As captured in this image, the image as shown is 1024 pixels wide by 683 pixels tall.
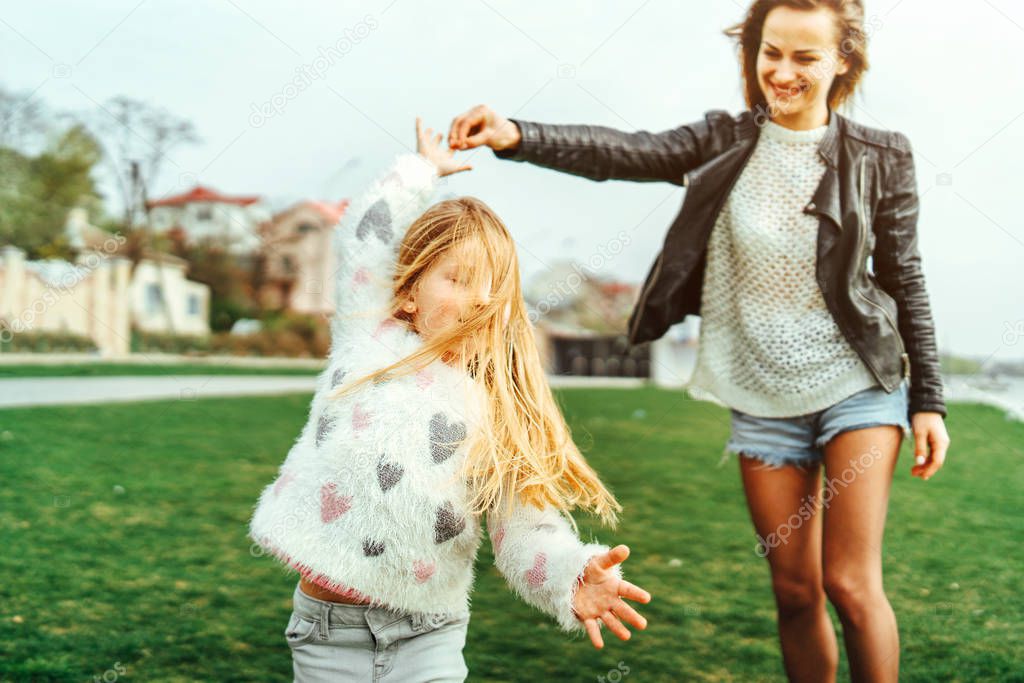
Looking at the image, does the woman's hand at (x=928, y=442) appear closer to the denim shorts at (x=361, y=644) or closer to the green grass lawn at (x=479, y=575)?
the green grass lawn at (x=479, y=575)

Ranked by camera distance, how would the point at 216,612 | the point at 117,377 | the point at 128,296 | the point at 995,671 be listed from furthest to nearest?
the point at 128,296 → the point at 117,377 → the point at 216,612 → the point at 995,671

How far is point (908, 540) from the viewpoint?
5.09 metres

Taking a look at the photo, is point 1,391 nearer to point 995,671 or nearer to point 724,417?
point 724,417

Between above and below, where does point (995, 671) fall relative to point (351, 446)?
below

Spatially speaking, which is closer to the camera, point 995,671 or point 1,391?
point 995,671

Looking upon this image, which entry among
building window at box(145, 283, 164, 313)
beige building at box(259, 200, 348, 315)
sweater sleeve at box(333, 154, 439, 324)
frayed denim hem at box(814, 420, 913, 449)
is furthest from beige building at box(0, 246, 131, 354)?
frayed denim hem at box(814, 420, 913, 449)

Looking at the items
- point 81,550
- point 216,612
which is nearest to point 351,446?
point 216,612

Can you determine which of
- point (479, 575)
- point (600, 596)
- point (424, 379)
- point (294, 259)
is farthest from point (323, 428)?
point (294, 259)

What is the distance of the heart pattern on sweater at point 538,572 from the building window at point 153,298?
2545cm

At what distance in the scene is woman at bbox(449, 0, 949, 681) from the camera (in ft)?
7.39

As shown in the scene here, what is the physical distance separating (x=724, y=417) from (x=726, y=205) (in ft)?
34.2

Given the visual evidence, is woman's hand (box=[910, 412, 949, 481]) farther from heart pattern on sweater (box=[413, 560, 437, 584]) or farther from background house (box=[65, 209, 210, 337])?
background house (box=[65, 209, 210, 337])

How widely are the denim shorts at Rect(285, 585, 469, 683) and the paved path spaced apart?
7928 millimetres

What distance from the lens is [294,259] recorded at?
27.7 meters
